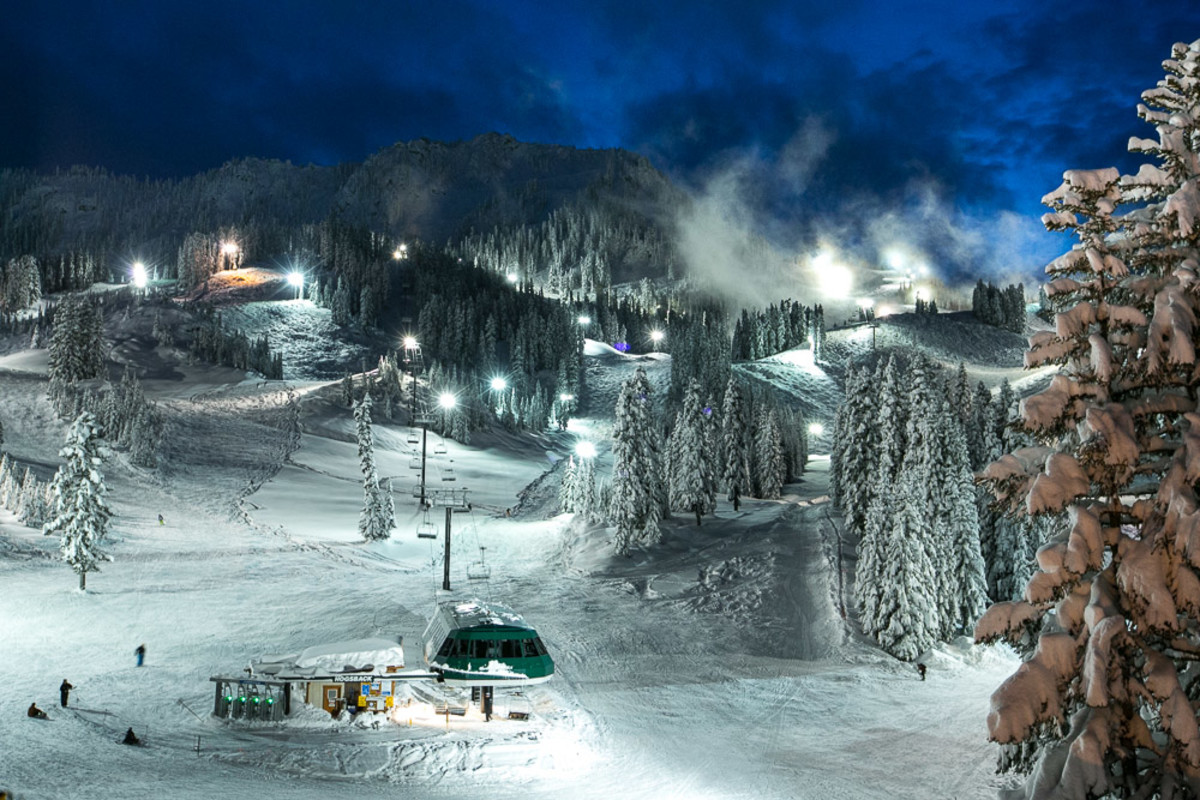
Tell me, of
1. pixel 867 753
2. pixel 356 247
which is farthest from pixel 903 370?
pixel 867 753

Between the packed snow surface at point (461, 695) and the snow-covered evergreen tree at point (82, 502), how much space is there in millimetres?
1835

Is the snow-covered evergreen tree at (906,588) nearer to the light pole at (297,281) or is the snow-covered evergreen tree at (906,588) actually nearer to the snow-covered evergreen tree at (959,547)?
the snow-covered evergreen tree at (959,547)

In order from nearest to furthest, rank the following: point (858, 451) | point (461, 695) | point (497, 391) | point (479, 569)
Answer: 1. point (461, 695)
2. point (479, 569)
3. point (858, 451)
4. point (497, 391)

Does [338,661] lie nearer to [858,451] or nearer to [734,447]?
[858,451]

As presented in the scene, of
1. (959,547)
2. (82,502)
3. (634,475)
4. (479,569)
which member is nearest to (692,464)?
(634,475)

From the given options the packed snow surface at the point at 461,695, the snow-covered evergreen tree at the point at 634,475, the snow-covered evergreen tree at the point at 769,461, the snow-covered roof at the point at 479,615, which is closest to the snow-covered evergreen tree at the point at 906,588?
the packed snow surface at the point at 461,695

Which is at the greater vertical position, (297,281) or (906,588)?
(297,281)

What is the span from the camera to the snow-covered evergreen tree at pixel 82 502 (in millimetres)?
39688

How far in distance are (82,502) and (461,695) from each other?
81.5 ft

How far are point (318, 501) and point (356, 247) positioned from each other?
144 meters

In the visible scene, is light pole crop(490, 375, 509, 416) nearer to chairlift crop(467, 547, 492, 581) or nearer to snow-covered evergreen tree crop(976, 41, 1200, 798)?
chairlift crop(467, 547, 492, 581)

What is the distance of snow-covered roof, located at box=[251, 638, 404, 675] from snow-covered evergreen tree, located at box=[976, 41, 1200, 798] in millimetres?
22501

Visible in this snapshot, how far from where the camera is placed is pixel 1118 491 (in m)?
7.95

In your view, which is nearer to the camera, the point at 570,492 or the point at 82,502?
the point at 82,502
